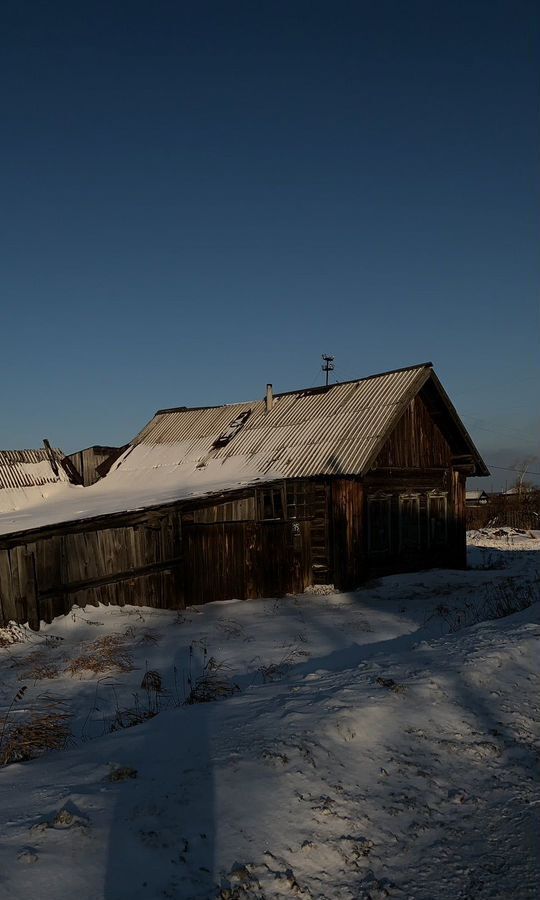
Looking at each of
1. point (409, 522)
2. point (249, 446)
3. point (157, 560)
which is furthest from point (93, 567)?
point (409, 522)

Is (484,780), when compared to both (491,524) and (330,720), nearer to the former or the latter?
(330,720)

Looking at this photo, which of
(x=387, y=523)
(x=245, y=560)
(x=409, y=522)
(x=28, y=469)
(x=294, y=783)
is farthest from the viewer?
(x=28, y=469)

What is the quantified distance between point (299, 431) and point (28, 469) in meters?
11.7

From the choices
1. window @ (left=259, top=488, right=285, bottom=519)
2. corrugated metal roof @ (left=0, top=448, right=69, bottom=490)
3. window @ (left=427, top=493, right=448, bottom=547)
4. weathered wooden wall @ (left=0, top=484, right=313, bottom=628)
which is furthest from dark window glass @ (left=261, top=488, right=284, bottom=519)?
corrugated metal roof @ (left=0, top=448, right=69, bottom=490)

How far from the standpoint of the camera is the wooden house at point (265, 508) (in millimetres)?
13133

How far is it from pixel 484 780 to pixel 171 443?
19.2 meters

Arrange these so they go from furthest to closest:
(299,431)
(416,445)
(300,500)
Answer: (416,445) < (299,431) < (300,500)

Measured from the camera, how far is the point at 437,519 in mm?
20266

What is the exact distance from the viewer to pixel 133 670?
873 cm

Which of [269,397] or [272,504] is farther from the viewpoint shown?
[269,397]

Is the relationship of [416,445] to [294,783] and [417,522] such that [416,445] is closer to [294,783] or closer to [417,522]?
[417,522]

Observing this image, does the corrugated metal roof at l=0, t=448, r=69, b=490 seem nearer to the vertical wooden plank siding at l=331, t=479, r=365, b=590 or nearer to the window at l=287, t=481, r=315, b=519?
the window at l=287, t=481, r=315, b=519

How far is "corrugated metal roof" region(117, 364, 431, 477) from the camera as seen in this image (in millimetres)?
17281

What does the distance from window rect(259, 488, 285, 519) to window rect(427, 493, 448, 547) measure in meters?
5.73
